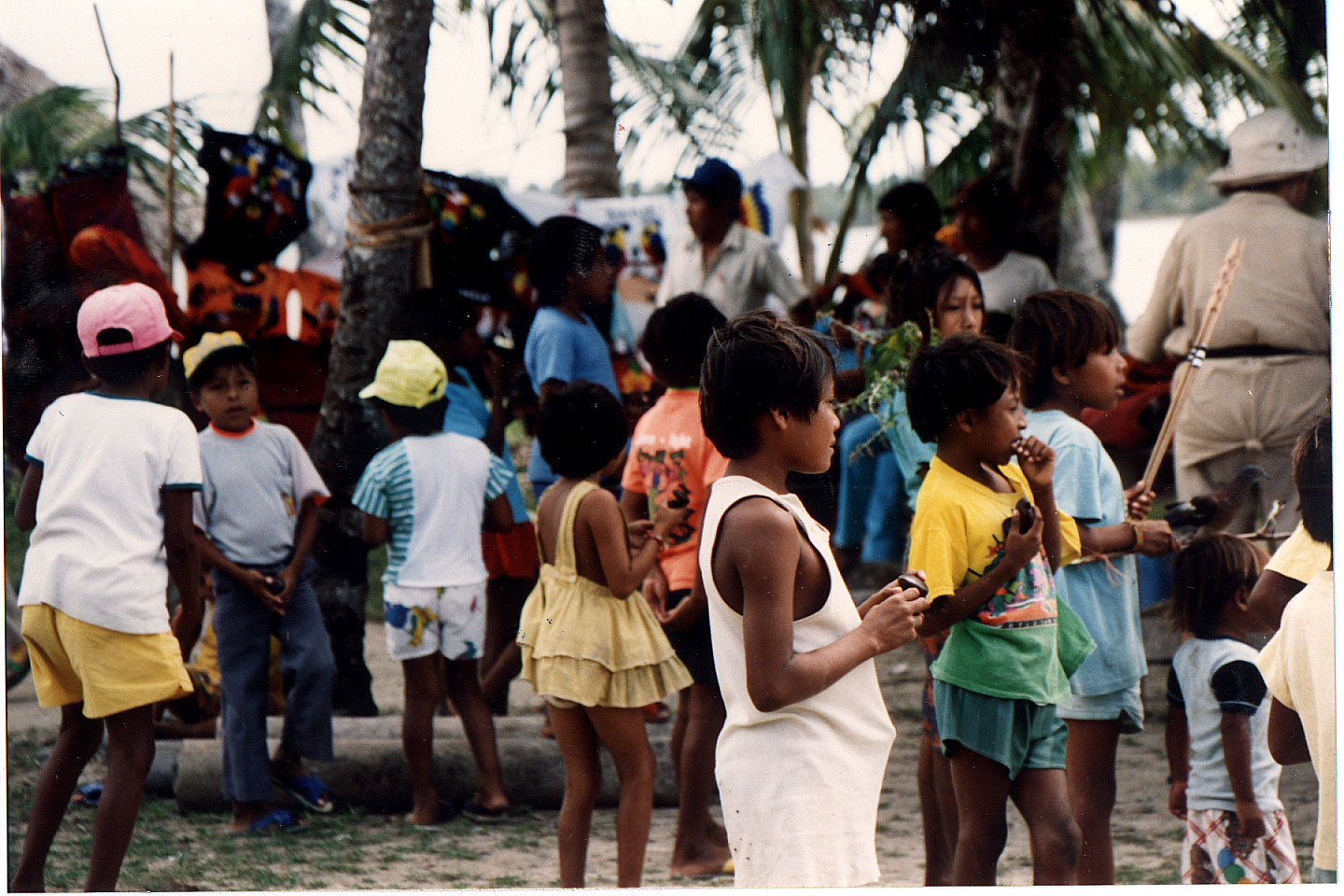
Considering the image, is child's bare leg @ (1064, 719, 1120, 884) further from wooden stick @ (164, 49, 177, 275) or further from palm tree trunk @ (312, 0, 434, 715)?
wooden stick @ (164, 49, 177, 275)

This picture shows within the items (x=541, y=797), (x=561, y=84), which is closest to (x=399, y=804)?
(x=541, y=797)

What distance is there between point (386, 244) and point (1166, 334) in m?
2.56

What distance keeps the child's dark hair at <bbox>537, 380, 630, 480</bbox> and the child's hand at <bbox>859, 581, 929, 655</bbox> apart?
117cm

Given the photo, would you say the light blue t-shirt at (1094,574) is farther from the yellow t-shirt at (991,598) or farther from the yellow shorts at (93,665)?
the yellow shorts at (93,665)

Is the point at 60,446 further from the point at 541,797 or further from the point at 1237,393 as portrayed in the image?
the point at 1237,393

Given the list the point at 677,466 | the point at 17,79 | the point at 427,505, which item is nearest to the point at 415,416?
the point at 427,505

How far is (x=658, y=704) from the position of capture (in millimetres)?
4719

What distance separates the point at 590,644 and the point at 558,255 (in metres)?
1.50

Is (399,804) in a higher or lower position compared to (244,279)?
lower

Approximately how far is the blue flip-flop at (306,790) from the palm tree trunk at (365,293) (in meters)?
0.46

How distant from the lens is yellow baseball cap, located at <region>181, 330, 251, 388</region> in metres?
3.96

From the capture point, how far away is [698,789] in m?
3.70

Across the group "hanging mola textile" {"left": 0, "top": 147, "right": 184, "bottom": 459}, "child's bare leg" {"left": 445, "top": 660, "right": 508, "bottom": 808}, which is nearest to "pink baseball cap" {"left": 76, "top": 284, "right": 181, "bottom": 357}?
"hanging mola textile" {"left": 0, "top": 147, "right": 184, "bottom": 459}

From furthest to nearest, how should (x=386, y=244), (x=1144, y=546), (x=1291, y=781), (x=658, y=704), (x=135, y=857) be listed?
(x=658, y=704) < (x=386, y=244) < (x=1291, y=781) < (x=135, y=857) < (x=1144, y=546)
